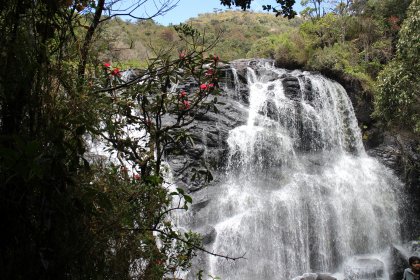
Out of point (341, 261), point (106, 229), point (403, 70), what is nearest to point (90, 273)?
point (106, 229)

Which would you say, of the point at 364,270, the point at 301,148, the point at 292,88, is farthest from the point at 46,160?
the point at 292,88

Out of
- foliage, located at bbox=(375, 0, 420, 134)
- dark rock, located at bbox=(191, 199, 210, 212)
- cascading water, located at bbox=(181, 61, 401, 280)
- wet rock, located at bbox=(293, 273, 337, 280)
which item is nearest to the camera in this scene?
wet rock, located at bbox=(293, 273, 337, 280)

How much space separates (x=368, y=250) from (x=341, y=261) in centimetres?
96

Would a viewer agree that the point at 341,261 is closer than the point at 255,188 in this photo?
Yes

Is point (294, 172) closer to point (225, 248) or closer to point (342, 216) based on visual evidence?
point (342, 216)

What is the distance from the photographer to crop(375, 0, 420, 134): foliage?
11.6 meters

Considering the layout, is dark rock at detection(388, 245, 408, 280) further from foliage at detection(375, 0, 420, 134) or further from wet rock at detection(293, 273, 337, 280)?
foliage at detection(375, 0, 420, 134)

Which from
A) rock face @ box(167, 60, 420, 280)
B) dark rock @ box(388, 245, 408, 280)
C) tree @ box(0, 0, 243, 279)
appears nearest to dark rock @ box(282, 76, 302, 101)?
rock face @ box(167, 60, 420, 280)

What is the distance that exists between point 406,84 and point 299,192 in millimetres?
4525

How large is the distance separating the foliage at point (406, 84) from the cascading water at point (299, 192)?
1780 millimetres

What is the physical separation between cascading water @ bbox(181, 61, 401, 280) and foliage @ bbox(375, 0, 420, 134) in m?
1.78

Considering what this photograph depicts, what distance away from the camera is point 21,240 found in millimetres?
1915

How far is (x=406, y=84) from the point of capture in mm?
11906

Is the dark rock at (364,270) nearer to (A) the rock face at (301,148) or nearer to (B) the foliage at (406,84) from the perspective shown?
(A) the rock face at (301,148)
